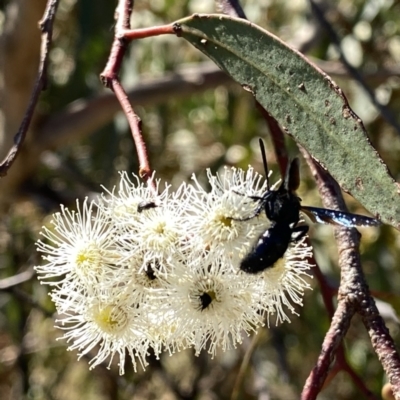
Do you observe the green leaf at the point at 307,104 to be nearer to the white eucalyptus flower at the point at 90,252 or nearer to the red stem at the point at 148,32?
the red stem at the point at 148,32

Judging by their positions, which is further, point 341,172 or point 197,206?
point 197,206

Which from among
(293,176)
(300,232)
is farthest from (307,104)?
(300,232)

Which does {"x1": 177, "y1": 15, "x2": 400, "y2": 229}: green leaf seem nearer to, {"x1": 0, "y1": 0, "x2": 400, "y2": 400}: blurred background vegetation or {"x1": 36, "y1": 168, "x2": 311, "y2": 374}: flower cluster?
{"x1": 36, "y1": 168, "x2": 311, "y2": 374}: flower cluster

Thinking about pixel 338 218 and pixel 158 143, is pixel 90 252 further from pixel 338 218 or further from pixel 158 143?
pixel 158 143

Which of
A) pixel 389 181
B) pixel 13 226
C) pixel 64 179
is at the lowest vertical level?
pixel 389 181

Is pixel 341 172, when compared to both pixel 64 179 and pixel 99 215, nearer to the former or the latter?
pixel 99 215

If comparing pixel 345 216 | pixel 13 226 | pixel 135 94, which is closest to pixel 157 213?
pixel 345 216

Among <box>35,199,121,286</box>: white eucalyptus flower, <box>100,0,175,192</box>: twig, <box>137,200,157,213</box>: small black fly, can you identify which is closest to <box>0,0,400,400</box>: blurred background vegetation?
<box>35,199,121,286</box>: white eucalyptus flower

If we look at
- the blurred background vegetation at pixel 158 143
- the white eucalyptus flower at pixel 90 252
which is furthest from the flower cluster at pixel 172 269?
the blurred background vegetation at pixel 158 143
